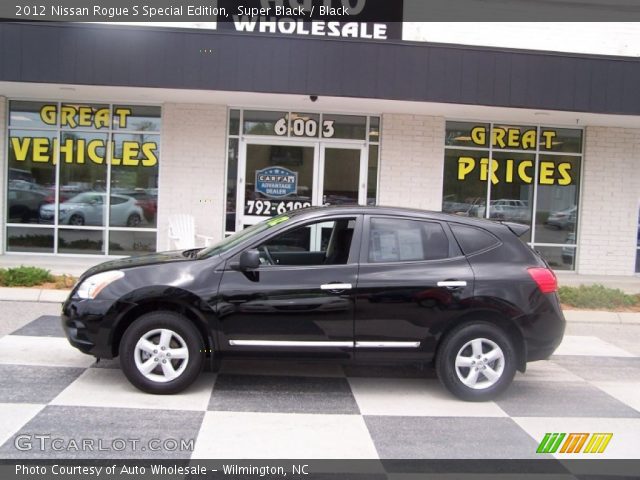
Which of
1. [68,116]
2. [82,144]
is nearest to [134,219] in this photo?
[82,144]

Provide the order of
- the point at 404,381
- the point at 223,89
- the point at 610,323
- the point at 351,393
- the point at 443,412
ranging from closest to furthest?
the point at 443,412, the point at 351,393, the point at 404,381, the point at 610,323, the point at 223,89

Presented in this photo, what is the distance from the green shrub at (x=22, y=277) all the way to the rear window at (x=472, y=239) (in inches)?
271

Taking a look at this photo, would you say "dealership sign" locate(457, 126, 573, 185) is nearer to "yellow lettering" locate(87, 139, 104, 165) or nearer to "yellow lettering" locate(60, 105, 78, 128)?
"yellow lettering" locate(87, 139, 104, 165)

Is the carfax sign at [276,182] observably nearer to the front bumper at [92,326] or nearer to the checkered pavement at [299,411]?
the checkered pavement at [299,411]

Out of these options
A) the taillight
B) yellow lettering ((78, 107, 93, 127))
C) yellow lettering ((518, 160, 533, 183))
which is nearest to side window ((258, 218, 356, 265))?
the taillight

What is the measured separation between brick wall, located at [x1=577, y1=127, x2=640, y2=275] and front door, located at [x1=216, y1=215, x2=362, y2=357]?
9218mm

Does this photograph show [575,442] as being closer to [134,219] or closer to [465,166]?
[465,166]

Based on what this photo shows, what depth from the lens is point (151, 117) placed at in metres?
12.3

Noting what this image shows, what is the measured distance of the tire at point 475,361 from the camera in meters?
5.62

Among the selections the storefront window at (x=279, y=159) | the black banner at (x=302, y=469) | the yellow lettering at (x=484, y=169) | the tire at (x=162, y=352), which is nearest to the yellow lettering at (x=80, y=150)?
the storefront window at (x=279, y=159)

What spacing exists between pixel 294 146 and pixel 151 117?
2.88 m

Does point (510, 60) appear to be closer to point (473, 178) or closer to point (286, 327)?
point (473, 178)

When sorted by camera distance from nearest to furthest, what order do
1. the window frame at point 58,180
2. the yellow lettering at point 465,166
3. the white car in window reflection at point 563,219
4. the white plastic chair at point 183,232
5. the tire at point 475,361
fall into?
the tire at point 475,361 < the white plastic chair at point 183,232 < the window frame at point 58,180 < the yellow lettering at point 465,166 < the white car in window reflection at point 563,219

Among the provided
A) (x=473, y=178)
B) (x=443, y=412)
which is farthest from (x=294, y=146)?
(x=443, y=412)
